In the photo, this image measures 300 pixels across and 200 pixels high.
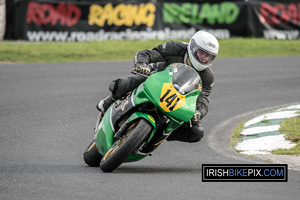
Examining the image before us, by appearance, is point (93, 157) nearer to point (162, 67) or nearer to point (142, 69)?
point (142, 69)

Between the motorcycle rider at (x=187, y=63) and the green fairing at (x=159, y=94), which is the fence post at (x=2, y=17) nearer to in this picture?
the motorcycle rider at (x=187, y=63)

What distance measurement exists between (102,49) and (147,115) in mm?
12245

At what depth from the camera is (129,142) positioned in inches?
238

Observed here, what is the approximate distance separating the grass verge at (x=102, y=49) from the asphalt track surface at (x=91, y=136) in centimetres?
132

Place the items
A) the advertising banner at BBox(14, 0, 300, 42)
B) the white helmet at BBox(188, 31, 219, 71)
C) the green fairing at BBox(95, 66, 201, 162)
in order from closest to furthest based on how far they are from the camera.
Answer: the green fairing at BBox(95, 66, 201, 162) → the white helmet at BBox(188, 31, 219, 71) → the advertising banner at BBox(14, 0, 300, 42)

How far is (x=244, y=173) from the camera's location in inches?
255

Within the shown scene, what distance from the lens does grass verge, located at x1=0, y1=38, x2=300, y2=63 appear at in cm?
1723

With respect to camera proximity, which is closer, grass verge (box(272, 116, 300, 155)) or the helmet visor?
the helmet visor

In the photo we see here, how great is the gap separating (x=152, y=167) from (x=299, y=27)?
1561 centimetres

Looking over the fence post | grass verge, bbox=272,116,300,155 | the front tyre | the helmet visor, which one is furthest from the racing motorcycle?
the fence post

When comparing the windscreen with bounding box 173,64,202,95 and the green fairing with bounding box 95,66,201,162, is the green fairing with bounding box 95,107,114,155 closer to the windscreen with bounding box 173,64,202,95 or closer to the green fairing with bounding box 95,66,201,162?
the green fairing with bounding box 95,66,201,162

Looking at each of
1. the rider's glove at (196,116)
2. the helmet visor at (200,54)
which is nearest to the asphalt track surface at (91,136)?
the rider's glove at (196,116)

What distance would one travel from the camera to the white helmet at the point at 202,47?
22.6 ft

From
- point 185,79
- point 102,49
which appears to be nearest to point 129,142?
point 185,79
